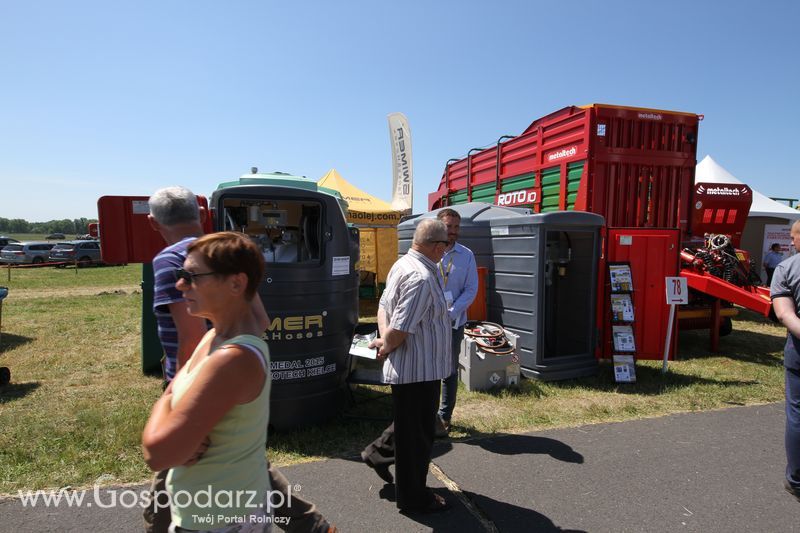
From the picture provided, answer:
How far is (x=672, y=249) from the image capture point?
20.1ft

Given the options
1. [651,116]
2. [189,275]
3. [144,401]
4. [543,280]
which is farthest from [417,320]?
[651,116]

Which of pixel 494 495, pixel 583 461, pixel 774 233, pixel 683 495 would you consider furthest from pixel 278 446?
pixel 774 233

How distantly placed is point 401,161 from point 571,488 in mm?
10461

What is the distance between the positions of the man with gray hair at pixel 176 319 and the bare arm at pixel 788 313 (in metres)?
3.00

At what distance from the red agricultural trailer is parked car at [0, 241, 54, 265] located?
30.5 meters

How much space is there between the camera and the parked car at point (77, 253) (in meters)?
26.7

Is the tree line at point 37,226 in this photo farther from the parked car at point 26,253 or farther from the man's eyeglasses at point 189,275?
the man's eyeglasses at point 189,275

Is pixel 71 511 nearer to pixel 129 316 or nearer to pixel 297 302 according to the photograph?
pixel 297 302

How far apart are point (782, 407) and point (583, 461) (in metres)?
2.82

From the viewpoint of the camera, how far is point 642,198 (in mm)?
6719

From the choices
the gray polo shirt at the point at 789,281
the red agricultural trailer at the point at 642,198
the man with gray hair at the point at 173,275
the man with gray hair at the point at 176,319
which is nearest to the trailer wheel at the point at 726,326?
the red agricultural trailer at the point at 642,198

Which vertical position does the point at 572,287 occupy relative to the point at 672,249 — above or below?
below

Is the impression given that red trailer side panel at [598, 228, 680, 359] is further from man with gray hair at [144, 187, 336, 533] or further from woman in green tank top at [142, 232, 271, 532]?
woman in green tank top at [142, 232, 271, 532]

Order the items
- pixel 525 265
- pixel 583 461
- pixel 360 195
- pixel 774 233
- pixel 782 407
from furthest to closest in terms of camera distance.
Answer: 1. pixel 774 233
2. pixel 360 195
3. pixel 525 265
4. pixel 782 407
5. pixel 583 461
